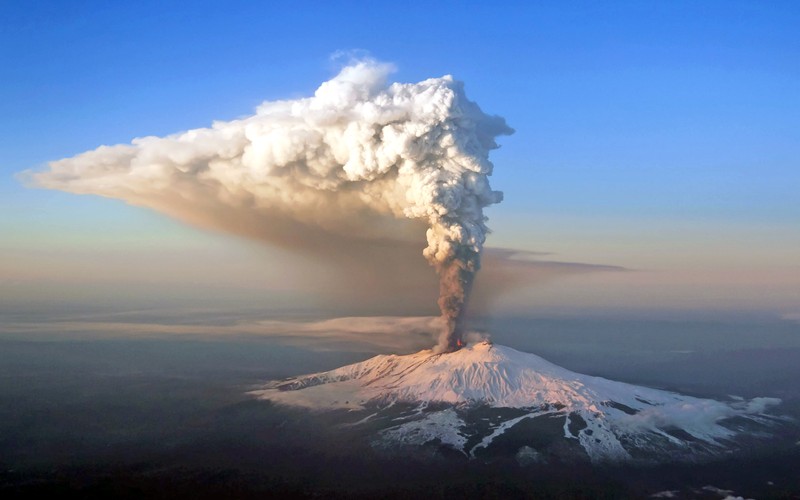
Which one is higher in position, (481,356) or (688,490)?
(481,356)

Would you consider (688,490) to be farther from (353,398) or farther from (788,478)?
(353,398)

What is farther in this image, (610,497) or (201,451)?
(201,451)

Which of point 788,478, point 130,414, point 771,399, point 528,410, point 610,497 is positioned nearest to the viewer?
point 610,497

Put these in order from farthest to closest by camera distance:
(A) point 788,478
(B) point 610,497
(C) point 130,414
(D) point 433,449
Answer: (C) point 130,414, (D) point 433,449, (A) point 788,478, (B) point 610,497

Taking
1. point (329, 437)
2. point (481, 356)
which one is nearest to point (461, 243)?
point (481, 356)

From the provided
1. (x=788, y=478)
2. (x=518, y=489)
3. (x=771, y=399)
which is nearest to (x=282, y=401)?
(x=518, y=489)

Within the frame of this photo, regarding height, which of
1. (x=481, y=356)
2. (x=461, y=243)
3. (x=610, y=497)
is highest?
(x=461, y=243)
